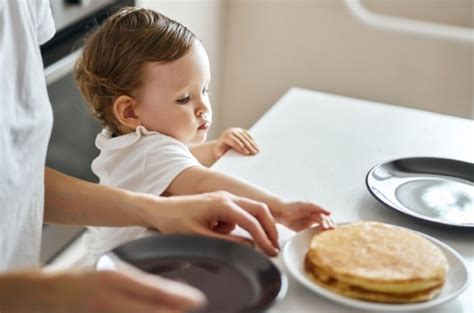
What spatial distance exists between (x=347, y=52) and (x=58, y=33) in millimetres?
1088

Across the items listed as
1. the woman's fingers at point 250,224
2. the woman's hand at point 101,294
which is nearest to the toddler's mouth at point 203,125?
the woman's fingers at point 250,224

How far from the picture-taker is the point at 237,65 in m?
3.03

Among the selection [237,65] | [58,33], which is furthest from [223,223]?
[237,65]

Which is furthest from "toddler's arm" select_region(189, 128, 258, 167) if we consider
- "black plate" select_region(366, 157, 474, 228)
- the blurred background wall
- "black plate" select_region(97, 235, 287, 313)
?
the blurred background wall

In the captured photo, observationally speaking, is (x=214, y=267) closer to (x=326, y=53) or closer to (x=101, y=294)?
(x=101, y=294)

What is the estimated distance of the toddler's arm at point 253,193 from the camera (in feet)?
3.65

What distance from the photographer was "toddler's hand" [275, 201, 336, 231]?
1.11 meters

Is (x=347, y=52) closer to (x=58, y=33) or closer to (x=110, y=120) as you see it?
(x=58, y=33)

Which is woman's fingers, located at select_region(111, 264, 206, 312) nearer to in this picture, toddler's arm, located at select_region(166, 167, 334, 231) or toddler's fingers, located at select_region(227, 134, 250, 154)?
toddler's arm, located at select_region(166, 167, 334, 231)

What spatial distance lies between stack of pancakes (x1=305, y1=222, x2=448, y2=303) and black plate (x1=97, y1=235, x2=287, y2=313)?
0.21 feet

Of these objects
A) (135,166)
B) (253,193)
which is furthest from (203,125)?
(253,193)

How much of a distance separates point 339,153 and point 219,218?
430 millimetres

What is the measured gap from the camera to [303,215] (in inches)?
43.9

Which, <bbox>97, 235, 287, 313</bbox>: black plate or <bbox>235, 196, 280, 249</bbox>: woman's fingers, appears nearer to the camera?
<bbox>97, 235, 287, 313</bbox>: black plate
